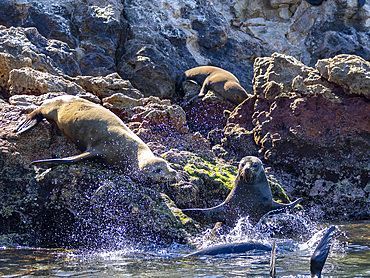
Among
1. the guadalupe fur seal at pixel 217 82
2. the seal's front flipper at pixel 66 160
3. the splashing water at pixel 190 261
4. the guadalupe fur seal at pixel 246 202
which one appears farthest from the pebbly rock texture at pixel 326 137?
the seal's front flipper at pixel 66 160

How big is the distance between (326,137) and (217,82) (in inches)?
154

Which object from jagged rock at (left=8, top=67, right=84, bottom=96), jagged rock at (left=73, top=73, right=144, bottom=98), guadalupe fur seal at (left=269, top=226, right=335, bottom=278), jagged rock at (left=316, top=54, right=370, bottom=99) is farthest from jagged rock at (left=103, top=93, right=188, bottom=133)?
guadalupe fur seal at (left=269, top=226, right=335, bottom=278)

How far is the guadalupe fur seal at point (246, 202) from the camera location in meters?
5.84

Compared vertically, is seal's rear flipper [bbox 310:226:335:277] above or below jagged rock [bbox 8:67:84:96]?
below

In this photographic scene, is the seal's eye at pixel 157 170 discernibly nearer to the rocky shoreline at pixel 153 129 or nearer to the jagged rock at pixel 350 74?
the rocky shoreline at pixel 153 129

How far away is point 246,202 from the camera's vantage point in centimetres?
598

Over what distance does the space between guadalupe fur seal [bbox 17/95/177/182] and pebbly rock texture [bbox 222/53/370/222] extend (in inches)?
109

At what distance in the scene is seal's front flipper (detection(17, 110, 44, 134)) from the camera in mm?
6231

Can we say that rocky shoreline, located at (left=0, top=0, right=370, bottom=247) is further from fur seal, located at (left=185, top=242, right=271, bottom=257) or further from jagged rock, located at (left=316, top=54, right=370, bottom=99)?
fur seal, located at (left=185, top=242, right=271, bottom=257)

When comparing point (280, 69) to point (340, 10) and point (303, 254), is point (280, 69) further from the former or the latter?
point (340, 10)

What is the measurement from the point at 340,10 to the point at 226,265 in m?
14.2

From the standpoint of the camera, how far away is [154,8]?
13.5m

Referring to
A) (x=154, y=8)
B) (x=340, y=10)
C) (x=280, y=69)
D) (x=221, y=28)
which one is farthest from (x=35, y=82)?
(x=340, y=10)

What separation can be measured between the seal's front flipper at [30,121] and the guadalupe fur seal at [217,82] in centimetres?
506
